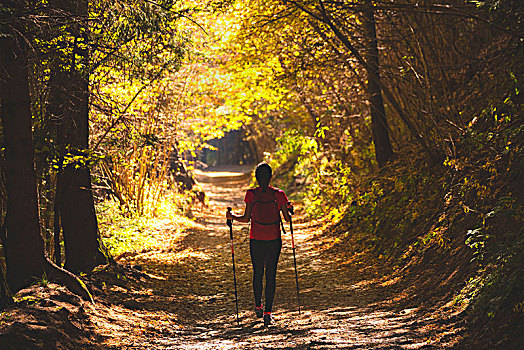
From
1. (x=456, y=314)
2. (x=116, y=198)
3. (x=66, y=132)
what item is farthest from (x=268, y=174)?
(x=116, y=198)

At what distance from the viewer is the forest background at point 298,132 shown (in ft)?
19.6

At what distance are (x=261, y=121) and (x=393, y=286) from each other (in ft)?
82.3

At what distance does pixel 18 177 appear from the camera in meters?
5.93

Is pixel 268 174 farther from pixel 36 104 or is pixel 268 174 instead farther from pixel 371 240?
pixel 371 240

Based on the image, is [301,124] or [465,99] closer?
[465,99]

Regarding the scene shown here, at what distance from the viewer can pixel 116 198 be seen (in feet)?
49.1

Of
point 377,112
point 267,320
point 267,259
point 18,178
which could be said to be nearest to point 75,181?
point 18,178

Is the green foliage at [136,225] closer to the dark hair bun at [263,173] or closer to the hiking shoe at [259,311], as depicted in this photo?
the hiking shoe at [259,311]

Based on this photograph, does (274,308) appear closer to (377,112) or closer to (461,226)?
(461,226)

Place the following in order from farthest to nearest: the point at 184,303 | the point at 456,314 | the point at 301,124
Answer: the point at 301,124
the point at 184,303
the point at 456,314

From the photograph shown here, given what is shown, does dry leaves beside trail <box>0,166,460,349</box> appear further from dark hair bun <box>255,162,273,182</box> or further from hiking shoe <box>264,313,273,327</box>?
dark hair bun <box>255,162,273,182</box>

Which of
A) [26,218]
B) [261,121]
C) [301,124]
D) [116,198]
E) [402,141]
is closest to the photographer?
[26,218]

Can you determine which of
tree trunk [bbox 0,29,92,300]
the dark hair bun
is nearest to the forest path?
tree trunk [bbox 0,29,92,300]

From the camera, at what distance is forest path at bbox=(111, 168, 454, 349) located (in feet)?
17.7
